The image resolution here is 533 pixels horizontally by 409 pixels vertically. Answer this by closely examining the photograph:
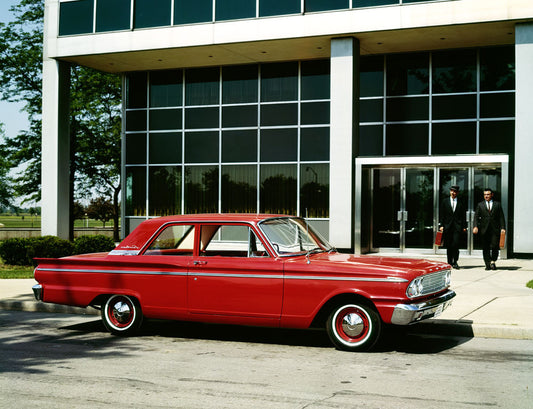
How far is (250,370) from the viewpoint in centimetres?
652

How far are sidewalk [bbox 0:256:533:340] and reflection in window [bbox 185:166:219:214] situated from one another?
32.8ft

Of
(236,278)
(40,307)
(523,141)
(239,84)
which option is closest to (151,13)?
(239,84)

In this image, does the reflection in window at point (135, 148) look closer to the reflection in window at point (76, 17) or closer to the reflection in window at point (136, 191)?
the reflection in window at point (136, 191)

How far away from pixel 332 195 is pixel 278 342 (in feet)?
41.6

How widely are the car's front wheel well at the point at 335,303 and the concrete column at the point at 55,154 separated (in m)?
17.9

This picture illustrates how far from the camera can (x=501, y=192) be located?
18.9m

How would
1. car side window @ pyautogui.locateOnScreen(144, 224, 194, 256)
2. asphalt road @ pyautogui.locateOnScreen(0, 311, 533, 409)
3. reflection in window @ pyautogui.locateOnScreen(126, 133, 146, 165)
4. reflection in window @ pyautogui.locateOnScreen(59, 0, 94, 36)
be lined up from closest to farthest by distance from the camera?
asphalt road @ pyautogui.locateOnScreen(0, 311, 533, 409), car side window @ pyautogui.locateOnScreen(144, 224, 194, 256), reflection in window @ pyautogui.locateOnScreen(59, 0, 94, 36), reflection in window @ pyautogui.locateOnScreen(126, 133, 146, 165)

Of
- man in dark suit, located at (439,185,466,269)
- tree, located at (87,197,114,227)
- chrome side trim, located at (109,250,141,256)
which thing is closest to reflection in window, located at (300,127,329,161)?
man in dark suit, located at (439,185,466,269)

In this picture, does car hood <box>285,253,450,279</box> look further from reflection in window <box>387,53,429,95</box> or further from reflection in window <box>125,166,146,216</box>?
reflection in window <box>125,166,146,216</box>

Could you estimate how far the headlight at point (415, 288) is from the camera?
709cm

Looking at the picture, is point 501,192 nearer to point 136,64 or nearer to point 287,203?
point 287,203

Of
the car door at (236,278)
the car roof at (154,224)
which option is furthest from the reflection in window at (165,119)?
the car door at (236,278)

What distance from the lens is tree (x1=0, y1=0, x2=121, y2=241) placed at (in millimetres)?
29672

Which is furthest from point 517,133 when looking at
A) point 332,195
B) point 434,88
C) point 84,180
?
point 84,180
